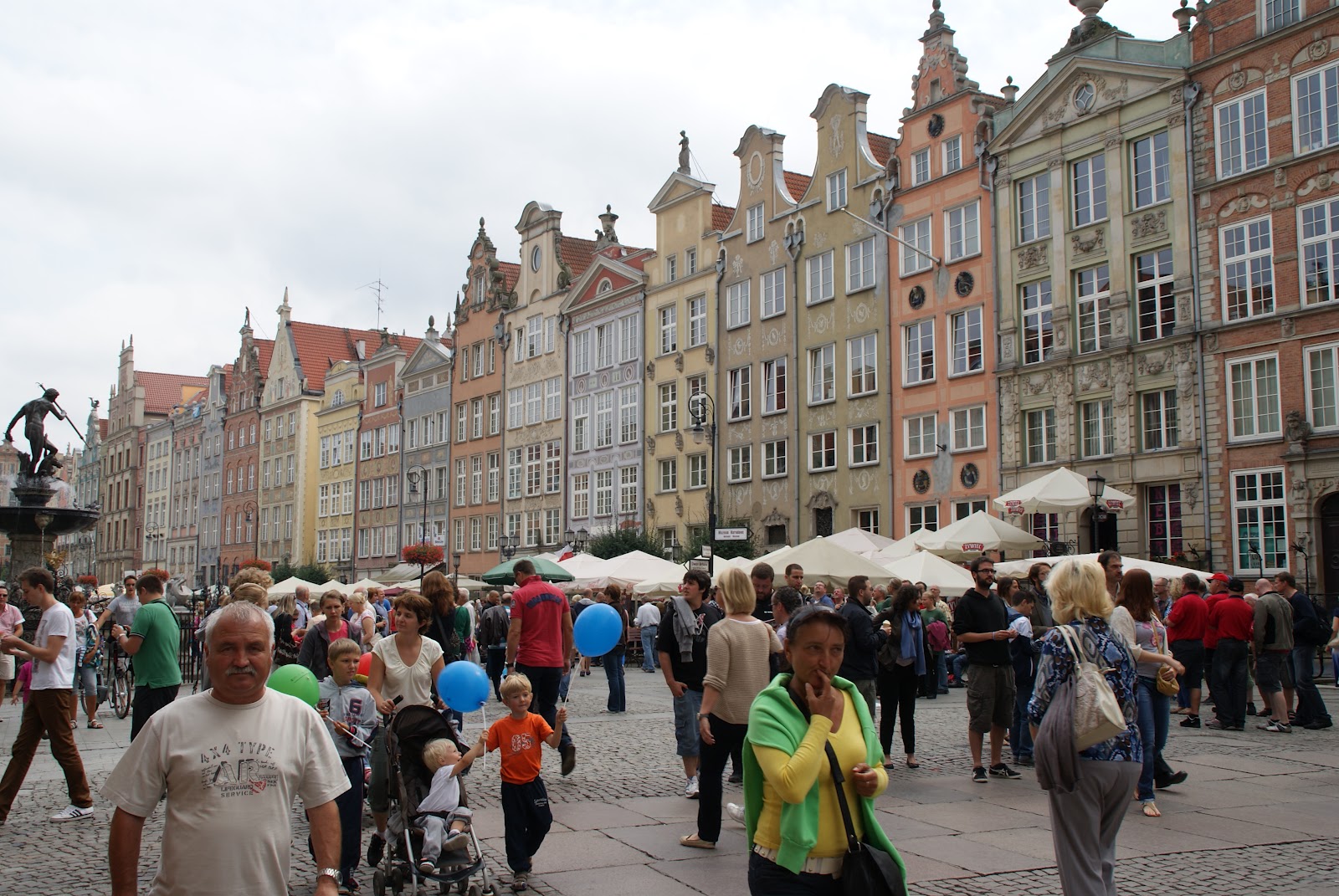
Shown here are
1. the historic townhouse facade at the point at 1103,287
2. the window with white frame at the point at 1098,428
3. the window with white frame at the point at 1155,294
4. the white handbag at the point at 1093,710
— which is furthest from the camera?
the window with white frame at the point at 1098,428

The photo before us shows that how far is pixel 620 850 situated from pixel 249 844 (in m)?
4.78

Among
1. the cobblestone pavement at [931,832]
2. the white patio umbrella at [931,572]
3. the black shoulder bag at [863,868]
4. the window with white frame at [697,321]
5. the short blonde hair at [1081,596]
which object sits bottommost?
the cobblestone pavement at [931,832]

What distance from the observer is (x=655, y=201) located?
4688cm

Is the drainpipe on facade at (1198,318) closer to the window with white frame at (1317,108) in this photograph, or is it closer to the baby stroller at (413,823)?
the window with white frame at (1317,108)

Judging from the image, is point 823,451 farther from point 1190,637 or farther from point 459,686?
point 459,686

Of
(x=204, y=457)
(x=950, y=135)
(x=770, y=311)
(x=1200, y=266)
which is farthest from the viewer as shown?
(x=204, y=457)

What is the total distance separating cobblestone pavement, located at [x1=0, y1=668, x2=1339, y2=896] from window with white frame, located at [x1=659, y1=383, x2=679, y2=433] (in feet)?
103

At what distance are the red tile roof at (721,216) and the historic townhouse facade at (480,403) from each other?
13.0 metres

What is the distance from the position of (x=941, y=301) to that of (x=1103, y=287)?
509 centimetres

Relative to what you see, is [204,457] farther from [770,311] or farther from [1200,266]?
[1200,266]

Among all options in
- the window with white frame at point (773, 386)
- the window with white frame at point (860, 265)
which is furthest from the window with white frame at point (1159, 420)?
the window with white frame at point (773, 386)

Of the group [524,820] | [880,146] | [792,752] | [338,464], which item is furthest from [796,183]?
[792,752]

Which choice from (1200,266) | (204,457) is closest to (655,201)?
(1200,266)

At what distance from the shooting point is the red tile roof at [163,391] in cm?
9881
